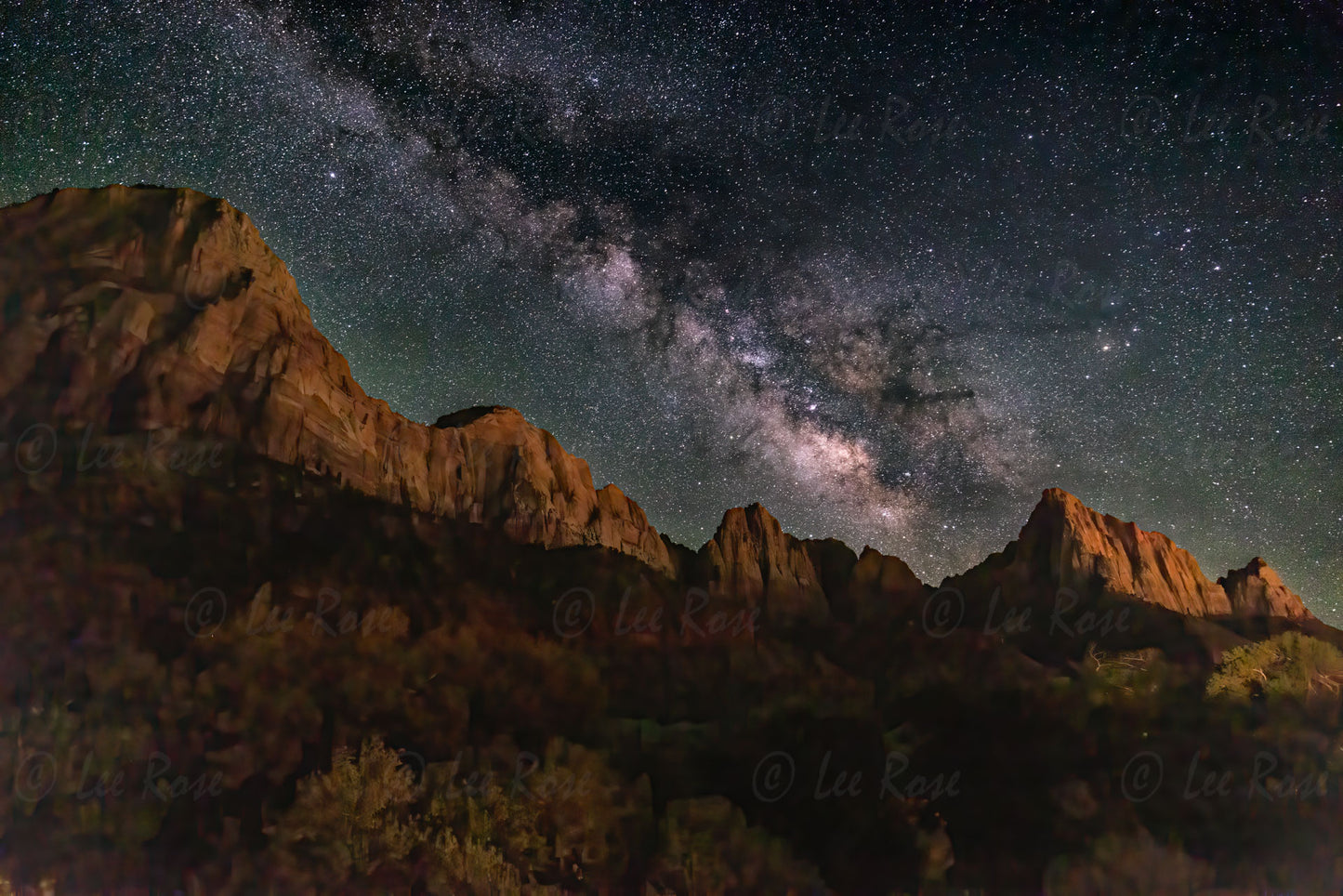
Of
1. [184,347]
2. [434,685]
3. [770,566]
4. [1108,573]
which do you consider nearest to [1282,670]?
[1108,573]

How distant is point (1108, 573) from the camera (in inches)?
2494

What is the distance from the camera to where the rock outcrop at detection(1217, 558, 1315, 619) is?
65.6 meters

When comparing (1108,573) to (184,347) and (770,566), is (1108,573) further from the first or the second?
(184,347)

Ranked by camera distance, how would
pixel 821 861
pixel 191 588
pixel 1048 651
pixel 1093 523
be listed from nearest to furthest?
pixel 191 588 → pixel 821 861 → pixel 1048 651 → pixel 1093 523

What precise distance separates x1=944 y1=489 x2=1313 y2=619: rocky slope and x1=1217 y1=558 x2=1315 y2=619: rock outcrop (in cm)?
7

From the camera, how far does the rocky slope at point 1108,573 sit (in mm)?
63688

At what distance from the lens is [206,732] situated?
37.7 meters

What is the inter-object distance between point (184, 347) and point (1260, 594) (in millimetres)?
90762

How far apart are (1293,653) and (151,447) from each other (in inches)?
3159

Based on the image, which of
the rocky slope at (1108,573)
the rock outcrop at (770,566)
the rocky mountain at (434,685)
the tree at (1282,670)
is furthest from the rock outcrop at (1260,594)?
the rock outcrop at (770,566)

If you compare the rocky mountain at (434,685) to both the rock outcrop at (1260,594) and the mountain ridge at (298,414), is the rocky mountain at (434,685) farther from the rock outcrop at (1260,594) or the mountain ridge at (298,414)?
the rock outcrop at (1260,594)

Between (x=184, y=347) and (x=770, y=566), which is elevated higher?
(x=184, y=347)

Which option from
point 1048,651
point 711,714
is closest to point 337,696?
point 711,714

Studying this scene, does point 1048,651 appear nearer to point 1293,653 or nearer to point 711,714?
point 1293,653
